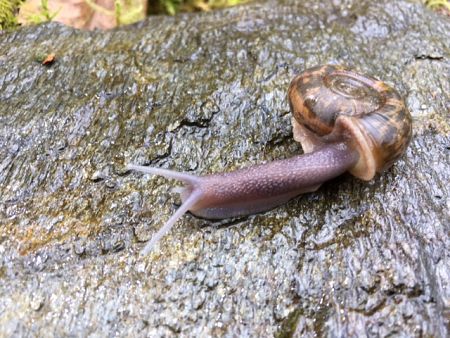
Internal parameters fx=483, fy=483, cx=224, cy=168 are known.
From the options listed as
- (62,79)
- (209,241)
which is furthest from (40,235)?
(62,79)

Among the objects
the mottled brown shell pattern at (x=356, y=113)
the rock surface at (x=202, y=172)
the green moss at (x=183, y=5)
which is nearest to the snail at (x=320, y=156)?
the mottled brown shell pattern at (x=356, y=113)

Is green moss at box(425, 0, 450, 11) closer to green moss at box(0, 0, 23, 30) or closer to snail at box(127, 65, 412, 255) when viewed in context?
snail at box(127, 65, 412, 255)

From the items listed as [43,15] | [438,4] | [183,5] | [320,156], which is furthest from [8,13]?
[438,4]

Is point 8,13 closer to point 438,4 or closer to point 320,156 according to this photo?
point 320,156

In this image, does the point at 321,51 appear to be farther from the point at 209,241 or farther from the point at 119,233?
the point at 119,233

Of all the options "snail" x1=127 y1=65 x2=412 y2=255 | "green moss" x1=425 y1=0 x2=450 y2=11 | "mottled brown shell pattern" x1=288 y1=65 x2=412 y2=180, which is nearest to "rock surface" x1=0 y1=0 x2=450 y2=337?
"snail" x1=127 y1=65 x2=412 y2=255

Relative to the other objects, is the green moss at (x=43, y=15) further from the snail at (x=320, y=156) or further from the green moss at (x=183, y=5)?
the snail at (x=320, y=156)
